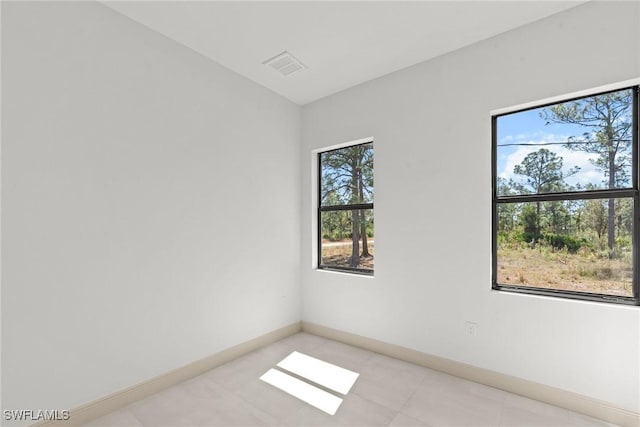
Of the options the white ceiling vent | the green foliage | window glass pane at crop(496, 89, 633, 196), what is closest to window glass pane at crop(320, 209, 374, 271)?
window glass pane at crop(496, 89, 633, 196)

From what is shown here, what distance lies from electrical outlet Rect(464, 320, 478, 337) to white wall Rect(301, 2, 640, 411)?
5 centimetres

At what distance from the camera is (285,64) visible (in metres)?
2.83

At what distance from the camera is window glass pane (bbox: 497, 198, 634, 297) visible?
201 centimetres

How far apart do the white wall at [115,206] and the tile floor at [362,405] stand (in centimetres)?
28

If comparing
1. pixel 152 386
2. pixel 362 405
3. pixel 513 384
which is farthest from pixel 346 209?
pixel 152 386

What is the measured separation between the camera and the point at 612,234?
204 cm

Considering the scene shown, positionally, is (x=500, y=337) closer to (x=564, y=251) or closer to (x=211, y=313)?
(x=564, y=251)

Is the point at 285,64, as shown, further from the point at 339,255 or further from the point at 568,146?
the point at 568,146

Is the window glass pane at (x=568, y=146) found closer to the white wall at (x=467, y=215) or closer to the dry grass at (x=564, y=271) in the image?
the white wall at (x=467, y=215)

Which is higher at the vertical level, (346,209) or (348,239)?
(346,209)

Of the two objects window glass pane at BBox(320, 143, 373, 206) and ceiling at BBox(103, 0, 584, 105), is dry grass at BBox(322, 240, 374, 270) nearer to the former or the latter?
window glass pane at BBox(320, 143, 373, 206)

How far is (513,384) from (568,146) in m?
1.91

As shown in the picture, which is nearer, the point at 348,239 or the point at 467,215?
the point at 467,215

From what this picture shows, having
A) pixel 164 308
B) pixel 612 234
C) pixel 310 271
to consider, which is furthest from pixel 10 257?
pixel 612 234
